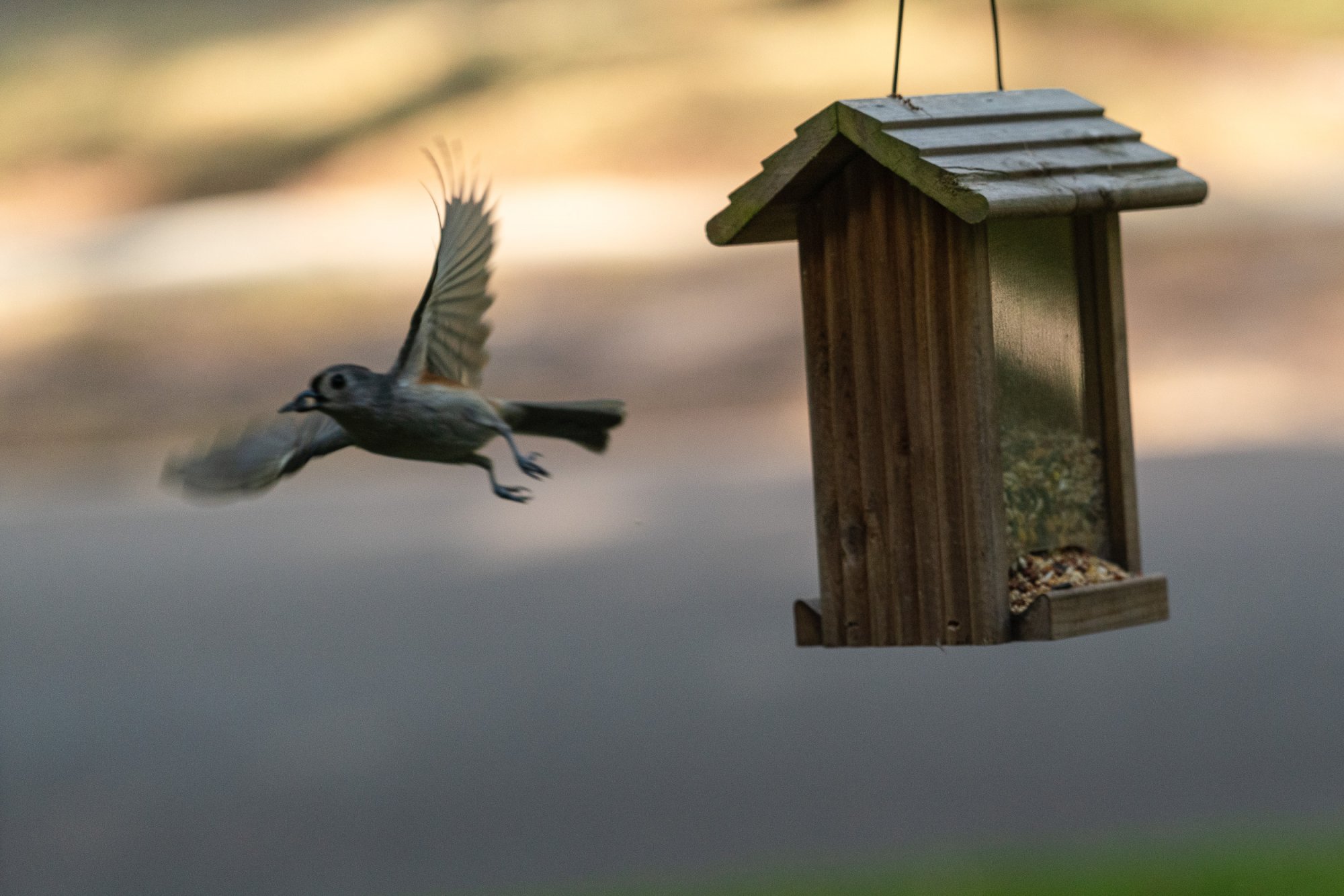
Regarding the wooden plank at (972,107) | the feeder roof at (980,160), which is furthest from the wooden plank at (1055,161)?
the wooden plank at (972,107)

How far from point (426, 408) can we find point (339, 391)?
23 cm

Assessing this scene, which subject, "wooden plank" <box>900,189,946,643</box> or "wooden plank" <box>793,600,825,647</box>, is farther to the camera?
"wooden plank" <box>793,600,825,647</box>

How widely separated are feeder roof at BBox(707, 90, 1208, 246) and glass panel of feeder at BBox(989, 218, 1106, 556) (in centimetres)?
21

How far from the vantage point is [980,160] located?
3.33 metres

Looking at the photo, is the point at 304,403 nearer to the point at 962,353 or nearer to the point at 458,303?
the point at 458,303

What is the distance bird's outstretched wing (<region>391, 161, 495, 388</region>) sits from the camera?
3420mm

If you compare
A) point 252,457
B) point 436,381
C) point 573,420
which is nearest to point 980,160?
point 573,420

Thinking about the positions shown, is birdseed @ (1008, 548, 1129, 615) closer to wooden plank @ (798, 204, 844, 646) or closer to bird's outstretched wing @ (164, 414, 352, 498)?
wooden plank @ (798, 204, 844, 646)

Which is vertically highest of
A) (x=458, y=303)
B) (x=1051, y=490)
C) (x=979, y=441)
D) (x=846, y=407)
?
(x=458, y=303)

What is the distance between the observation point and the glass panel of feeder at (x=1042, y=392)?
3600 millimetres

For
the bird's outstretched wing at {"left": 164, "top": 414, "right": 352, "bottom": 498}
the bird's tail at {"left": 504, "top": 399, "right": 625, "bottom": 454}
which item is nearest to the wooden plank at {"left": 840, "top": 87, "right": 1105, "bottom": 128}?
the bird's tail at {"left": 504, "top": 399, "right": 625, "bottom": 454}

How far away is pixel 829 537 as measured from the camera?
146 inches

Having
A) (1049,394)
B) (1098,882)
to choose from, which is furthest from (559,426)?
(1098,882)

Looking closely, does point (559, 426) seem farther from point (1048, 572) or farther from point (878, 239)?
point (1048, 572)
